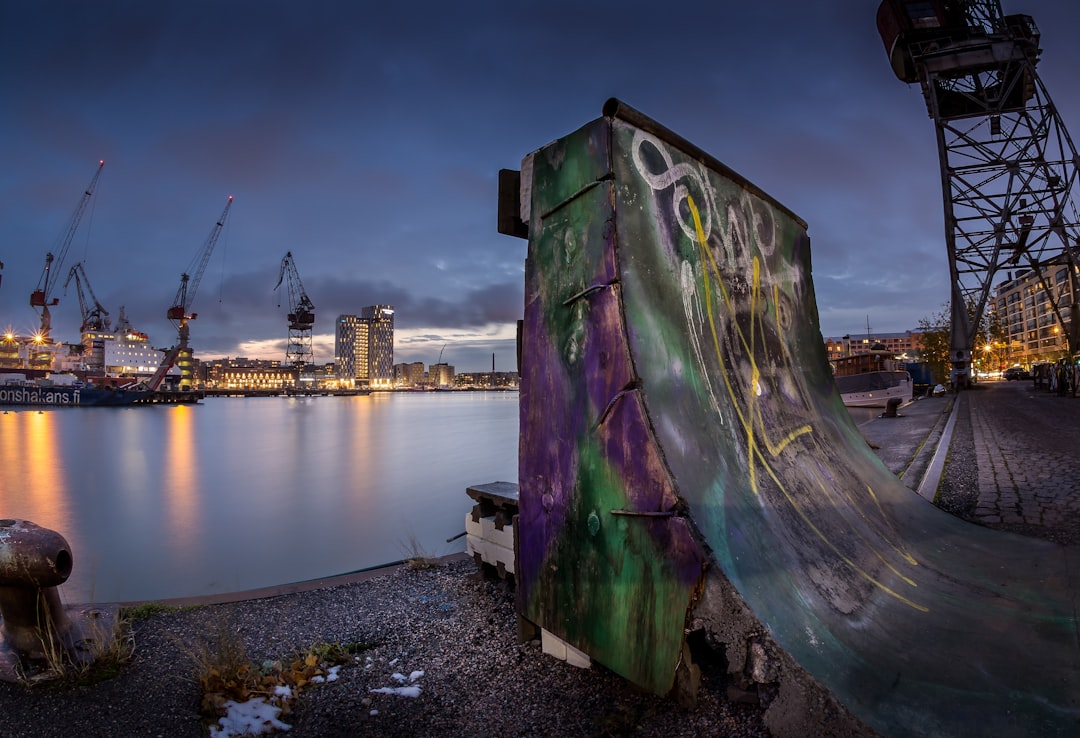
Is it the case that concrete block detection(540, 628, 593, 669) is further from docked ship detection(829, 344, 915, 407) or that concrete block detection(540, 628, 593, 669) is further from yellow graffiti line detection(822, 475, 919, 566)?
docked ship detection(829, 344, 915, 407)

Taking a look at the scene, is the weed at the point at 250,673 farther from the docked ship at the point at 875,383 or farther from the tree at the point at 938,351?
the tree at the point at 938,351

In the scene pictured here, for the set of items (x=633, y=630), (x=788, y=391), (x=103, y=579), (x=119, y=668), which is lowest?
(x=103, y=579)

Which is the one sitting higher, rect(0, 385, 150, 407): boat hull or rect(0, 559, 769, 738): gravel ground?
rect(0, 559, 769, 738): gravel ground

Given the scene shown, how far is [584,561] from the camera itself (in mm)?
2398

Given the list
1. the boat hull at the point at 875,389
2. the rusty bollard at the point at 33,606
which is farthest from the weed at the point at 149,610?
the boat hull at the point at 875,389

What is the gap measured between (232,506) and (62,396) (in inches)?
2725

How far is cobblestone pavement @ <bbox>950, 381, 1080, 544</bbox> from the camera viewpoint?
485 cm

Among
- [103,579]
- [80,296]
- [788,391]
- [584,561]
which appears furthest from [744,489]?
[80,296]

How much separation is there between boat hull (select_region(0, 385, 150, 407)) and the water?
46.5 meters

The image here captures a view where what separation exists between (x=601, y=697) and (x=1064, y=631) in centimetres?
222

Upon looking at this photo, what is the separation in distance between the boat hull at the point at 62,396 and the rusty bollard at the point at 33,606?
73632 mm

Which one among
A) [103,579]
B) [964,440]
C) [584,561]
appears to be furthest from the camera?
[964,440]

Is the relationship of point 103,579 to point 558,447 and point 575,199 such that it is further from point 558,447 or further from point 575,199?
point 575,199

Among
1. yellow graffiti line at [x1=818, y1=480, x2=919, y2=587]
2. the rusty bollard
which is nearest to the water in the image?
the rusty bollard
